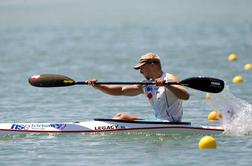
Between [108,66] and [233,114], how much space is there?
40.4 feet

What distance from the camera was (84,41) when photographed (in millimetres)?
41250

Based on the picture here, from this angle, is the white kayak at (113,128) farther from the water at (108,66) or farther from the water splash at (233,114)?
the water splash at (233,114)

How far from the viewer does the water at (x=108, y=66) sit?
13889mm

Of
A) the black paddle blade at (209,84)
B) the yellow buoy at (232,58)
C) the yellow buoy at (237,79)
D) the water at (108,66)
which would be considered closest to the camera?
the water at (108,66)

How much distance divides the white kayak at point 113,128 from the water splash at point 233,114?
350mm

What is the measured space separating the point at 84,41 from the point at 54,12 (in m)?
27.8

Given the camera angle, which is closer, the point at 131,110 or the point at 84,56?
the point at 131,110

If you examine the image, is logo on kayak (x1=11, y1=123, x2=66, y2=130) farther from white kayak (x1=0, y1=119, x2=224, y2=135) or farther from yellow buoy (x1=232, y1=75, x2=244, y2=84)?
yellow buoy (x1=232, y1=75, x2=244, y2=84)

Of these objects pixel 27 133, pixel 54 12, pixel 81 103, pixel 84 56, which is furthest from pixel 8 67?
pixel 54 12

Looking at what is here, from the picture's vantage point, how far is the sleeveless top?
1506cm

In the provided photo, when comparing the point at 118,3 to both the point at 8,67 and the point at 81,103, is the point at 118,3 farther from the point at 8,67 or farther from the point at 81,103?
the point at 81,103

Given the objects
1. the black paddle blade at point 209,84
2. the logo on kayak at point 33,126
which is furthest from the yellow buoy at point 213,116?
the logo on kayak at point 33,126

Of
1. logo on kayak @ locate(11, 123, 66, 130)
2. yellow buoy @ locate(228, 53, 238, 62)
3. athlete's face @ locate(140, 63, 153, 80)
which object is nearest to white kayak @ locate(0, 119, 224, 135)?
logo on kayak @ locate(11, 123, 66, 130)

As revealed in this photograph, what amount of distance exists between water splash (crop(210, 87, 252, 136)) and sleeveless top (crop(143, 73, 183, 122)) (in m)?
0.93
